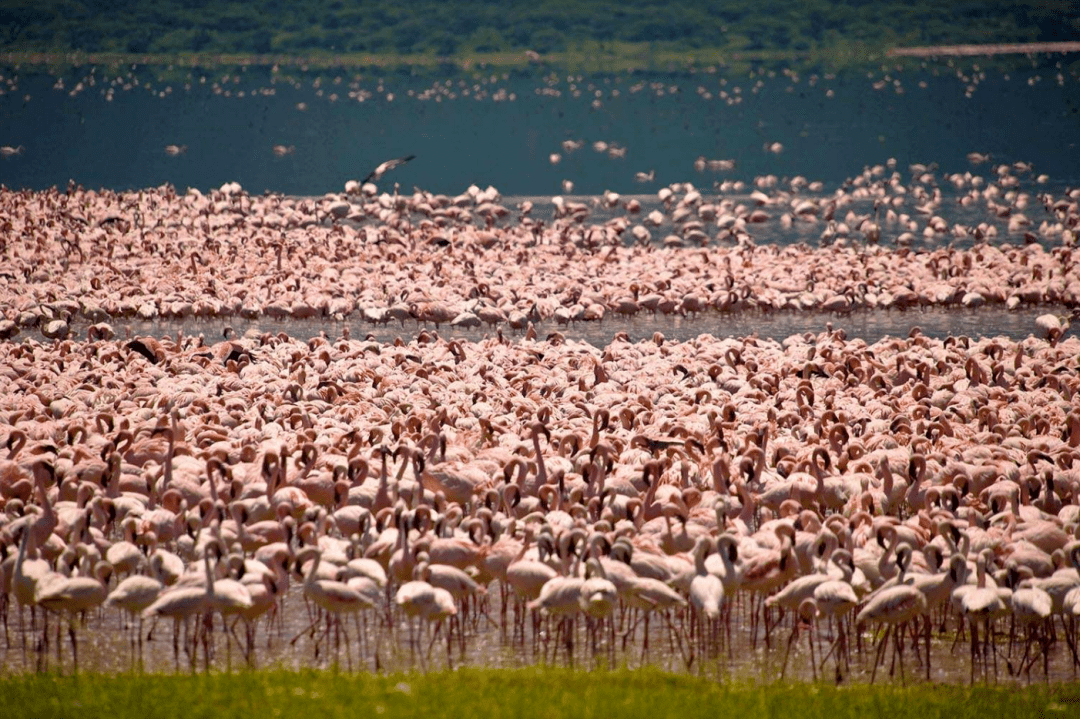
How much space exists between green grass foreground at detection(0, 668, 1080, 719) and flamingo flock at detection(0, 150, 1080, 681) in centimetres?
60

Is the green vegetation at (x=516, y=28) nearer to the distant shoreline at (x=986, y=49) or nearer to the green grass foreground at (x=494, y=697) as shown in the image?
the distant shoreline at (x=986, y=49)

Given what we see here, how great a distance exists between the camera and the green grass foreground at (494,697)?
30.1 feet

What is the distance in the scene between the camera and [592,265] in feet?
104

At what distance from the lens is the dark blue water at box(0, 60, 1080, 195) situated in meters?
67.7

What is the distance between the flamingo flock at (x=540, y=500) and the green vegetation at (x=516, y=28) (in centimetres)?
9125

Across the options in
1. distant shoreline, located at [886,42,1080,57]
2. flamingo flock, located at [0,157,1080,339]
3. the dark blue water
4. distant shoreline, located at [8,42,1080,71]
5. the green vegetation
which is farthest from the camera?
distant shoreline, located at [886,42,1080,57]

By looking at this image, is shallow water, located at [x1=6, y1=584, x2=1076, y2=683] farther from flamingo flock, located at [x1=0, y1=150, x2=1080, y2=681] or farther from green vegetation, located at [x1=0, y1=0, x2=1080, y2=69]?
green vegetation, located at [x1=0, y1=0, x2=1080, y2=69]

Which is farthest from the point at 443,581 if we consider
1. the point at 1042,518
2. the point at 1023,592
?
the point at 1042,518

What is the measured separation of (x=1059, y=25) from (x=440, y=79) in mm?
53775

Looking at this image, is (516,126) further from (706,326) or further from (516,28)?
(706,326)

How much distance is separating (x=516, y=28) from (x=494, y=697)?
11435cm

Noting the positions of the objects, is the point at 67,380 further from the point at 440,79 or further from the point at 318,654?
the point at 440,79

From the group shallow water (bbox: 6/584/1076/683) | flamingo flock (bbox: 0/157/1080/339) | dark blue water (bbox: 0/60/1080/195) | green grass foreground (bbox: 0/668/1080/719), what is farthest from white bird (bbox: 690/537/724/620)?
dark blue water (bbox: 0/60/1080/195)

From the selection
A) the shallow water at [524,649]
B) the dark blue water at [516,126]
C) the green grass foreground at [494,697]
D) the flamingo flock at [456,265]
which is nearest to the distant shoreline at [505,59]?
the dark blue water at [516,126]
